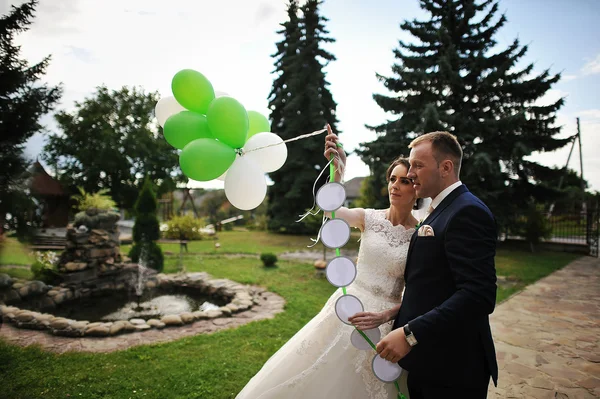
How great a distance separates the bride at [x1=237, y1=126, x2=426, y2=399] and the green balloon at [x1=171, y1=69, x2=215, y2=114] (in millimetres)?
1121

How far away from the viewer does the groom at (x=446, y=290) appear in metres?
1.40

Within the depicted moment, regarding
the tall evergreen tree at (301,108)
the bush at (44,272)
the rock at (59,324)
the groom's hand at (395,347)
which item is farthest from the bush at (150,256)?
the tall evergreen tree at (301,108)

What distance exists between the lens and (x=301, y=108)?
20.0m

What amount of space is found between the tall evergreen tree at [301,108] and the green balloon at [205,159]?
16632 millimetres

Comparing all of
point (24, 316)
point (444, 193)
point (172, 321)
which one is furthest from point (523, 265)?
point (24, 316)

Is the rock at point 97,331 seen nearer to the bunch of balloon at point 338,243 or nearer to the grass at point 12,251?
the grass at point 12,251

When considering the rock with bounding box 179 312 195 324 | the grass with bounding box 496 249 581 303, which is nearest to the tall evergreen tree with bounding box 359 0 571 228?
the grass with bounding box 496 249 581 303

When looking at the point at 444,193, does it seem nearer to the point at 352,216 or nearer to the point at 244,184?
the point at 352,216

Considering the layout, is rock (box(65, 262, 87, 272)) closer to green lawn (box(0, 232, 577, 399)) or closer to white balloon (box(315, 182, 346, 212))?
green lawn (box(0, 232, 577, 399))

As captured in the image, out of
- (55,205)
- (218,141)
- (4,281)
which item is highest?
(218,141)

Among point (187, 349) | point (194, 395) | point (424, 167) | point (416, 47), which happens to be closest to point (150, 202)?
point (187, 349)

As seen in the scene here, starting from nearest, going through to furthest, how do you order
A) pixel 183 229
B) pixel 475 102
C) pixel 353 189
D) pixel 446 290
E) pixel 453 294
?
pixel 453 294 < pixel 446 290 < pixel 475 102 < pixel 183 229 < pixel 353 189

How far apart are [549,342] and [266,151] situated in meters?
4.64

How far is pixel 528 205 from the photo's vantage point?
1395 cm
